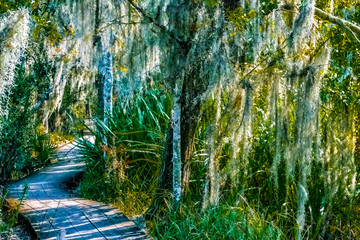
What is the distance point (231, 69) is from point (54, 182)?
181 inches

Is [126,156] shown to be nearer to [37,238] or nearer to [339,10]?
[37,238]

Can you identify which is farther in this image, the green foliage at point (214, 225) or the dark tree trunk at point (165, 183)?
the dark tree trunk at point (165, 183)

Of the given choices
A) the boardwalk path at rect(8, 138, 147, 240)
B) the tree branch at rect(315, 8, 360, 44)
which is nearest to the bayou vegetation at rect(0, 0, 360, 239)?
the tree branch at rect(315, 8, 360, 44)

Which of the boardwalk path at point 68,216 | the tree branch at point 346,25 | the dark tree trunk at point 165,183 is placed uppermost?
the tree branch at point 346,25

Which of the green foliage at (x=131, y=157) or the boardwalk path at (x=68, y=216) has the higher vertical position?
the green foliage at (x=131, y=157)

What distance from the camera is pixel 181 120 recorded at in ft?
16.0

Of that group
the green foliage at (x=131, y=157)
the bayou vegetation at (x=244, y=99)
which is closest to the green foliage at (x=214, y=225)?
the bayou vegetation at (x=244, y=99)

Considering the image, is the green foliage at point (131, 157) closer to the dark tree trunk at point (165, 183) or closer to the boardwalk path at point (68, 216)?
the boardwalk path at point (68, 216)

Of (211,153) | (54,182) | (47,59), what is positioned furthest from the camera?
(47,59)

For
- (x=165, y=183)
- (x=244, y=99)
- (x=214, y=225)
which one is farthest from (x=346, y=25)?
(x=165, y=183)

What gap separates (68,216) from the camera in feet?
16.6

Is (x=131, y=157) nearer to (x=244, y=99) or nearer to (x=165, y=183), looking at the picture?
(x=165, y=183)

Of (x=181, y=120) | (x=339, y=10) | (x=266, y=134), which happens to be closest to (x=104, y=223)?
(x=181, y=120)

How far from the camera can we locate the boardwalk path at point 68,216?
14.6ft
